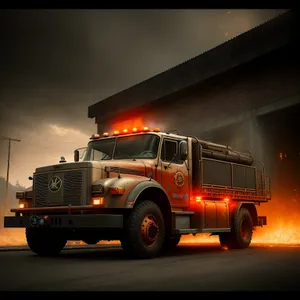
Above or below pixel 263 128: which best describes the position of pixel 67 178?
below

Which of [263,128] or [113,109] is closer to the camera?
[263,128]

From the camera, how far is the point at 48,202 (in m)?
10.4

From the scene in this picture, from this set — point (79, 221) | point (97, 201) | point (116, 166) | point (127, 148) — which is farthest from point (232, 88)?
point (79, 221)

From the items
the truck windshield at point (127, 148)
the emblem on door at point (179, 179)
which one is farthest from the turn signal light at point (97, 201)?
the emblem on door at point (179, 179)

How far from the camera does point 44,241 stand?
446 inches

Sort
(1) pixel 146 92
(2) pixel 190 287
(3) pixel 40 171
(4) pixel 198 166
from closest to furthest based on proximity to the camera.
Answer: (2) pixel 190 287
(3) pixel 40 171
(4) pixel 198 166
(1) pixel 146 92

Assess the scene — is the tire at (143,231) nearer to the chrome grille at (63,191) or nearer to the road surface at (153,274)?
the road surface at (153,274)

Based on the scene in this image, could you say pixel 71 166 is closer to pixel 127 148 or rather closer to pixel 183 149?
pixel 127 148

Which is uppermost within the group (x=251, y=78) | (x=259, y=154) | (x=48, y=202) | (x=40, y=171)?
(x=251, y=78)

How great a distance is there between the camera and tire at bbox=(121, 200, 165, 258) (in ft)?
31.6

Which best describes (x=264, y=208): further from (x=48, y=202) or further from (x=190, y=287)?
(x=190, y=287)
